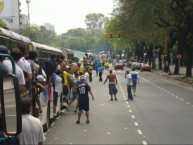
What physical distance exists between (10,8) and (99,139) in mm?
117045

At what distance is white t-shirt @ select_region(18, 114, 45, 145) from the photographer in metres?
6.44

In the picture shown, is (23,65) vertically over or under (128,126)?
over

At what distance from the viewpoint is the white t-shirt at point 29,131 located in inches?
254

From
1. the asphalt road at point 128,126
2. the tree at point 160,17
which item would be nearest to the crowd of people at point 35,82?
the asphalt road at point 128,126

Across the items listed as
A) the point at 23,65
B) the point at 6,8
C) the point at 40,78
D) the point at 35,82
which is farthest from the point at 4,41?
the point at 6,8

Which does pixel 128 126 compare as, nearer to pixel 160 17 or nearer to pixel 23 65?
pixel 23 65

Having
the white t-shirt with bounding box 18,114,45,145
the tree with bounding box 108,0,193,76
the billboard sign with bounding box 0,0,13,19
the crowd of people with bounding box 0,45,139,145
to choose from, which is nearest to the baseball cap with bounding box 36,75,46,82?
the crowd of people with bounding box 0,45,139,145

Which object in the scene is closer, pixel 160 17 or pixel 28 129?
pixel 28 129

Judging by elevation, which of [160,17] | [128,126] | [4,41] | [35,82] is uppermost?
[160,17]

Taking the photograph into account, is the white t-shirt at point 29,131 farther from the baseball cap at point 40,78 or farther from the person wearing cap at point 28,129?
the baseball cap at point 40,78

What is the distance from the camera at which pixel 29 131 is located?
648cm

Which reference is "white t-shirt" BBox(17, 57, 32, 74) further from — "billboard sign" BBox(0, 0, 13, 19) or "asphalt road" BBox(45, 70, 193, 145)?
"billboard sign" BBox(0, 0, 13, 19)

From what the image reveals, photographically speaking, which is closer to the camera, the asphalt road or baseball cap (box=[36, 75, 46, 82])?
baseball cap (box=[36, 75, 46, 82])

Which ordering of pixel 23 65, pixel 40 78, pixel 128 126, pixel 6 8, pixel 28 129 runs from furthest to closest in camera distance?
pixel 6 8
pixel 128 126
pixel 40 78
pixel 23 65
pixel 28 129
